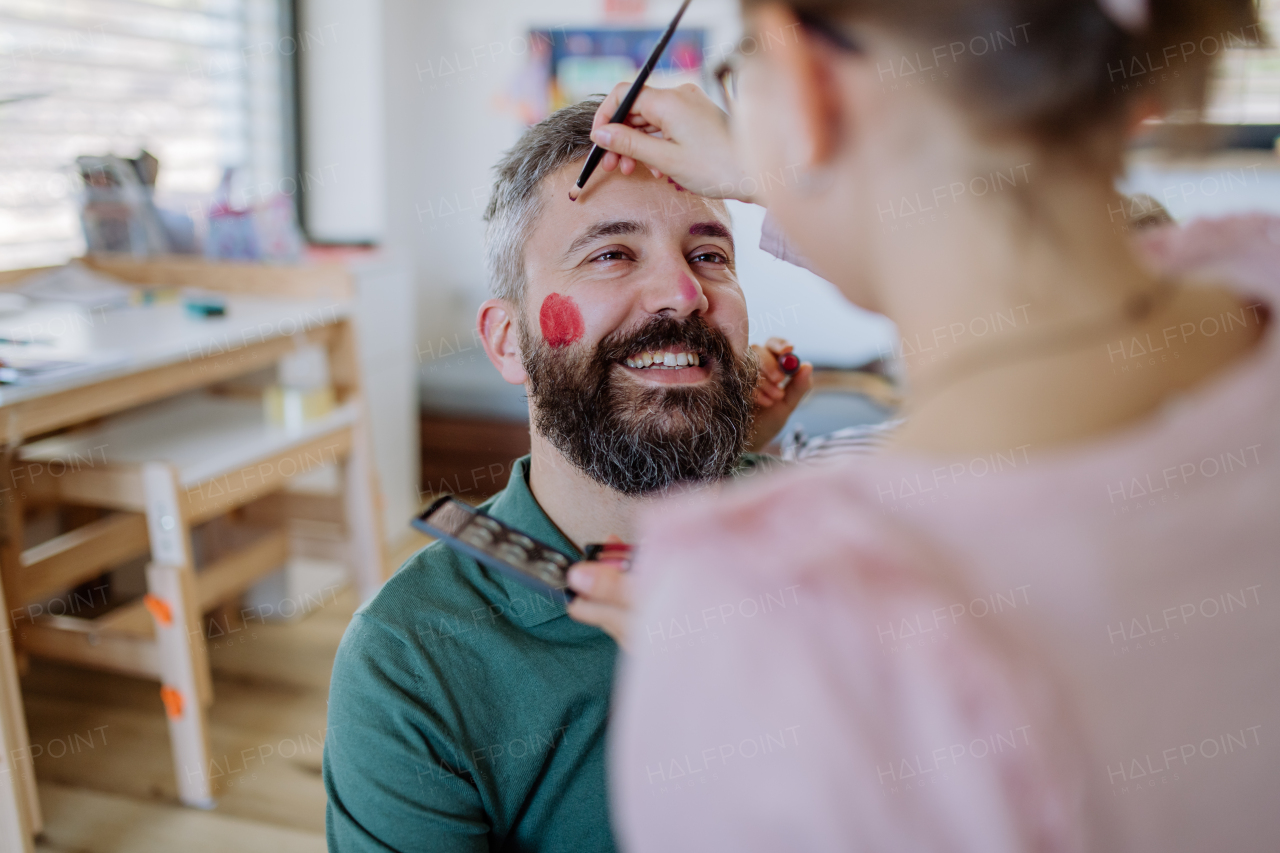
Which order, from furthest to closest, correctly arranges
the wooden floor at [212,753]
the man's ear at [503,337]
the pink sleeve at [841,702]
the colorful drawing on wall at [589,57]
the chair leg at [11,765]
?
the colorful drawing on wall at [589,57]
the wooden floor at [212,753]
the chair leg at [11,765]
the man's ear at [503,337]
the pink sleeve at [841,702]

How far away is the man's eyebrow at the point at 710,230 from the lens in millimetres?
1051

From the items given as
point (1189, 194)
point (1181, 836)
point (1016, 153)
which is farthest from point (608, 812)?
point (1189, 194)

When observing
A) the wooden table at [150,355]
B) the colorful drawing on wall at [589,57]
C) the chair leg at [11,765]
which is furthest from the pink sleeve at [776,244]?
the colorful drawing on wall at [589,57]

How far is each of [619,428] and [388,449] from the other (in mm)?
2212

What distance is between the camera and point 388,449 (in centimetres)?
308

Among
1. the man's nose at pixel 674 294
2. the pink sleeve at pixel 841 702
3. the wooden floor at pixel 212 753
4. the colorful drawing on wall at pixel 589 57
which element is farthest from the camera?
the colorful drawing on wall at pixel 589 57

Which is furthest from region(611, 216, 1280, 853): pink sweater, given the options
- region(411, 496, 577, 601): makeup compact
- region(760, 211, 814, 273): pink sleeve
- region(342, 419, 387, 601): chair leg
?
region(342, 419, 387, 601): chair leg

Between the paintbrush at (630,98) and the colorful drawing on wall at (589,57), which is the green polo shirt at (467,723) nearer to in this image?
the paintbrush at (630,98)

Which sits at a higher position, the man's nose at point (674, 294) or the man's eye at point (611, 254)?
the man's eye at point (611, 254)

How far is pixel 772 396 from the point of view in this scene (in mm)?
1267

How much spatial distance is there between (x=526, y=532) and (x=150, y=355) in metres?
1.09

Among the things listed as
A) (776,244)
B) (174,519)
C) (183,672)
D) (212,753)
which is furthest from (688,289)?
(212,753)

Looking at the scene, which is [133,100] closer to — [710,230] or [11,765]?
[11,765]

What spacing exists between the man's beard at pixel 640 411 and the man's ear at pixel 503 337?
3.7 inches
